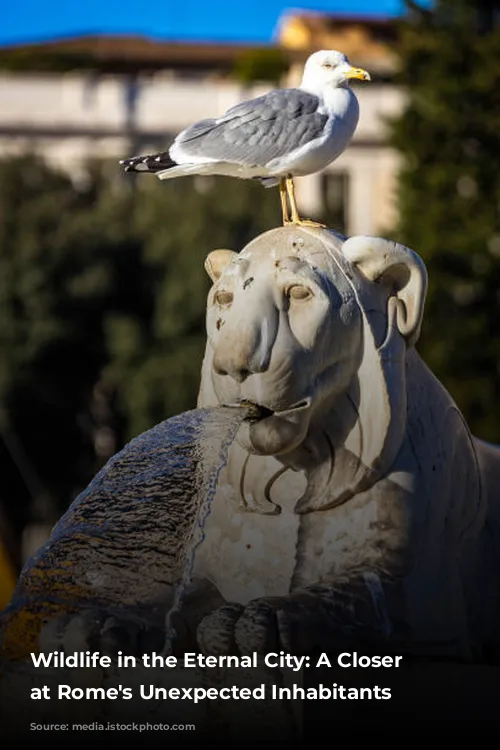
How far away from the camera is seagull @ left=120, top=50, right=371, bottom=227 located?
8836 millimetres

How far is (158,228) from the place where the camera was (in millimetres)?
46625

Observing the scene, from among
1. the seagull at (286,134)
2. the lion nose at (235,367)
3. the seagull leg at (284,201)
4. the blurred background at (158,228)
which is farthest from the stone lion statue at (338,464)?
the blurred background at (158,228)

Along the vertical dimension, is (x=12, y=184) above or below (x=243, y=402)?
above

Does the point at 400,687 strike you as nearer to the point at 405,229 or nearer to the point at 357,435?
the point at 357,435

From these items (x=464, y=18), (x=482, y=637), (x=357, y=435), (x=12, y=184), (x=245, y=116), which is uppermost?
(x=12, y=184)

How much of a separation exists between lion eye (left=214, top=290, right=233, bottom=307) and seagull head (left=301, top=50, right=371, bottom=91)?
1.10 meters

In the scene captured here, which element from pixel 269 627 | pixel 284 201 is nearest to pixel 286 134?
pixel 284 201

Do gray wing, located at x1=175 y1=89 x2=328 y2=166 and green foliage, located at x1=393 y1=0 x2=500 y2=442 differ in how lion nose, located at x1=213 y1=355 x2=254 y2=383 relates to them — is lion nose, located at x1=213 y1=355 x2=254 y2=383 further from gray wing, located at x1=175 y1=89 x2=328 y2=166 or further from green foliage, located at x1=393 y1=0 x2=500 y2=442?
green foliage, located at x1=393 y1=0 x2=500 y2=442

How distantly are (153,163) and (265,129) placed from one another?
56 centimetres

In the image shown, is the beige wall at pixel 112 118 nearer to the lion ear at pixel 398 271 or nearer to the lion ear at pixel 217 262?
the lion ear at pixel 217 262

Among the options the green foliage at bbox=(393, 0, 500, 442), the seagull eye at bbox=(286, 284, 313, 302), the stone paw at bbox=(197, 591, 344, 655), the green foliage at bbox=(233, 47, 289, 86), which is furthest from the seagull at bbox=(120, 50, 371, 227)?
the green foliage at bbox=(233, 47, 289, 86)

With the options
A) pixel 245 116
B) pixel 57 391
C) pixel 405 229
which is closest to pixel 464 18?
pixel 405 229

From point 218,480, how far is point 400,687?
4.17 feet

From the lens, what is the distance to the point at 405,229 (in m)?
36.5
